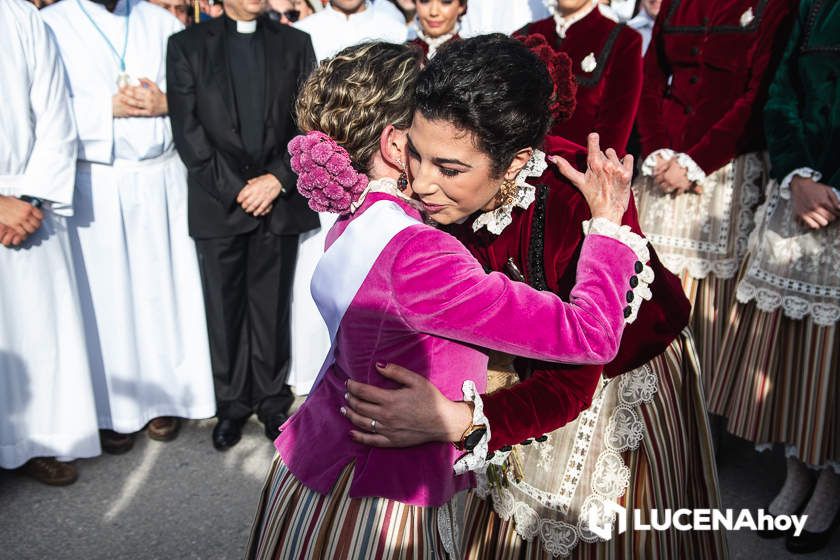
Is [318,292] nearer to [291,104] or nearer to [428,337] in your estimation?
[428,337]

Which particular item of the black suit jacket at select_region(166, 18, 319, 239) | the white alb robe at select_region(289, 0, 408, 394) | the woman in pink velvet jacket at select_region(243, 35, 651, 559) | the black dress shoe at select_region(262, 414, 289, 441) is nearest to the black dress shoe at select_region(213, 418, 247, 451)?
the black dress shoe at select_region(262, 414, 289, 441)

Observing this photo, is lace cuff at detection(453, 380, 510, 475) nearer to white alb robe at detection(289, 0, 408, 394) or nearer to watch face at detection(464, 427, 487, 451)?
watch face at detection(464, 427, 487, 451)

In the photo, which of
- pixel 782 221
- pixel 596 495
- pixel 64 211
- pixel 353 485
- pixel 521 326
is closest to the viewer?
pixel 521 326

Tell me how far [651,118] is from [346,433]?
2.51m

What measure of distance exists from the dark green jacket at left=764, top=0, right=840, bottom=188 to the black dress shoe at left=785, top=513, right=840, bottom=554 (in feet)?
4.65

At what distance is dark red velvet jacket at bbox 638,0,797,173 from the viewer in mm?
3227

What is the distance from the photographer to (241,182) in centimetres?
369

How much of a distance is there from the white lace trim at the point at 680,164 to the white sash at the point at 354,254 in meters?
2.13

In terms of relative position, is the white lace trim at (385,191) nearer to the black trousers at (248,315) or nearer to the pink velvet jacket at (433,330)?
the pink velvet jacket at (433,330)

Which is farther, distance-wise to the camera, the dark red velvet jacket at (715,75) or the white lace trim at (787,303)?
the dark red velvet jacket at (715,75)

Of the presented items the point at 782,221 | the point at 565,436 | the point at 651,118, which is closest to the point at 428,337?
the point at 565,436

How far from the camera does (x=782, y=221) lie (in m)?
3.00

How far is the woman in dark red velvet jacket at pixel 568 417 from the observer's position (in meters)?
1.55

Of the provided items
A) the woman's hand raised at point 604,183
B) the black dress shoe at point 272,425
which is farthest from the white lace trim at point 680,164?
the black dress shoe at point 272,425
